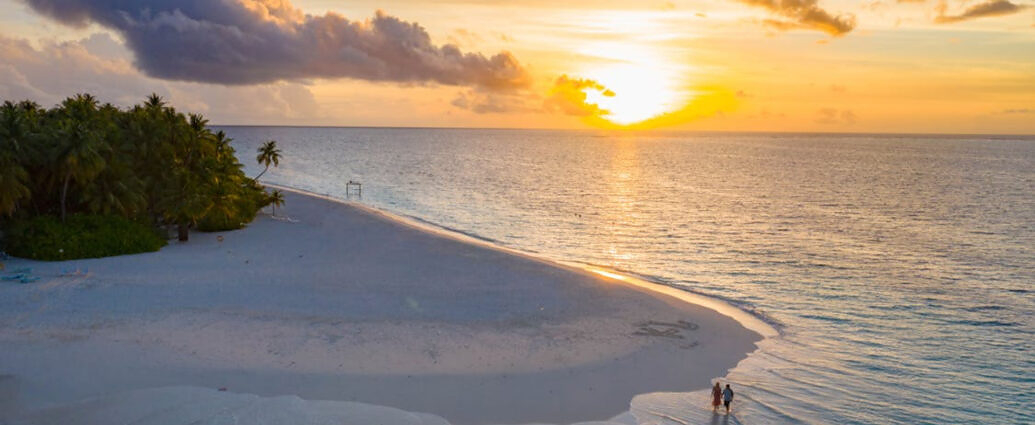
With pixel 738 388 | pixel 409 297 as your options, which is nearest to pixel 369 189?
pixel 409 297

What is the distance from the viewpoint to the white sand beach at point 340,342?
21.3m

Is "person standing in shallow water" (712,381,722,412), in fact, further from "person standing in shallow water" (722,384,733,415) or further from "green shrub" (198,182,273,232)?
"green shrub" (198,182,273,232)

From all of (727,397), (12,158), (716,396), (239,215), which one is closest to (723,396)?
(716,396)

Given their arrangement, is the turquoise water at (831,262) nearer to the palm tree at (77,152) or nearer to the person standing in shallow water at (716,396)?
Result: the person standing in shallow water at (716,396)

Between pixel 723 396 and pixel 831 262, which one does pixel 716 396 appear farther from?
pixel 831 262

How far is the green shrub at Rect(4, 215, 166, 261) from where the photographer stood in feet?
133

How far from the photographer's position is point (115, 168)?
45.8 meters

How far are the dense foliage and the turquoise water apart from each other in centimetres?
2405

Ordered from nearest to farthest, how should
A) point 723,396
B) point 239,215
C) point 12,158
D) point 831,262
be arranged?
point 723,396
point 12,158
point 831,262
point 239,215

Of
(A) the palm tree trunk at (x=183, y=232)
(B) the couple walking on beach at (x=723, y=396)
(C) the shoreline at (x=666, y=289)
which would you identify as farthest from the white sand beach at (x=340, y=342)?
(A) the palm tree trunk at (x=183, y=232)

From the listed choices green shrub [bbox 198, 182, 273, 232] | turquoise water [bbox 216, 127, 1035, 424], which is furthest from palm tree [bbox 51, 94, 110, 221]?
turquoise water [bbox 216, 127, 1035, 424]

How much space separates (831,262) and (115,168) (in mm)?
54247

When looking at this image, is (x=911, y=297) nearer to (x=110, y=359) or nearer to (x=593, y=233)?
(x=593, y=233)

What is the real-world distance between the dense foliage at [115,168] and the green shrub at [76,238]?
407 mm
